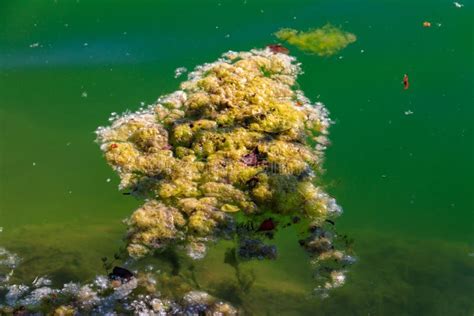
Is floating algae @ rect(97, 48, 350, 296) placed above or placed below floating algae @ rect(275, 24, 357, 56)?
below

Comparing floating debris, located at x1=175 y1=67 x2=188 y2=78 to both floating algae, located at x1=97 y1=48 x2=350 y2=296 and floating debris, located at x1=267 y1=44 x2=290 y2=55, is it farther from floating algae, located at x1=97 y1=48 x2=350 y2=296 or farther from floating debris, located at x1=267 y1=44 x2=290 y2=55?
floating debris, located at x1=267 y1=44 x2=290 y2=55

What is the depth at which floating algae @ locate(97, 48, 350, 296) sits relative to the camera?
3570 mm

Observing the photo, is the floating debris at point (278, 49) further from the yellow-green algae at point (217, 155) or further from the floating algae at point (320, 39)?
the yellow-green algae at point (217, 155)

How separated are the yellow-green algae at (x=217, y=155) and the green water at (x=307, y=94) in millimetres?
145

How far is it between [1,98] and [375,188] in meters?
3.19

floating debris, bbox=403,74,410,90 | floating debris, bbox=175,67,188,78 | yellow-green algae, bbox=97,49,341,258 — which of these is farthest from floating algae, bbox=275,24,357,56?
floating debris, bbox=175,67,188,78

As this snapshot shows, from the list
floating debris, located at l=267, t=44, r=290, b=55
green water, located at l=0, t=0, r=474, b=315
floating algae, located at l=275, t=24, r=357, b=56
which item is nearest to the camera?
green water, located at l=0, t=0, r=474, b=315

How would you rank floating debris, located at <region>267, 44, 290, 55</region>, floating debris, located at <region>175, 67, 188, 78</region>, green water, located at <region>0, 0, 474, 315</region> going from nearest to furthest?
green water, located at <region>0, 0, 474, 315</region> → floating debris, located at <region>175, 67, 188, 78</region> → floating debris, located at <region>267, 44, 290, 55</region>

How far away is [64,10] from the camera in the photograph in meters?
5.81

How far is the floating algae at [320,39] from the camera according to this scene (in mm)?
5348

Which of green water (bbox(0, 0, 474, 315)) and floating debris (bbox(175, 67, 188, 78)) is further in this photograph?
floating debris (bbox(175, 67, 188, 78))

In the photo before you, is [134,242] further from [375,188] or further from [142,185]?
[375,188]

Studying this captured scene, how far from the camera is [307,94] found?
4801 millimetres

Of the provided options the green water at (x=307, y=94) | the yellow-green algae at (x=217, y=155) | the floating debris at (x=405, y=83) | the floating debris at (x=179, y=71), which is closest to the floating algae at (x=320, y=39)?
the green water at (x=307, y=94)
